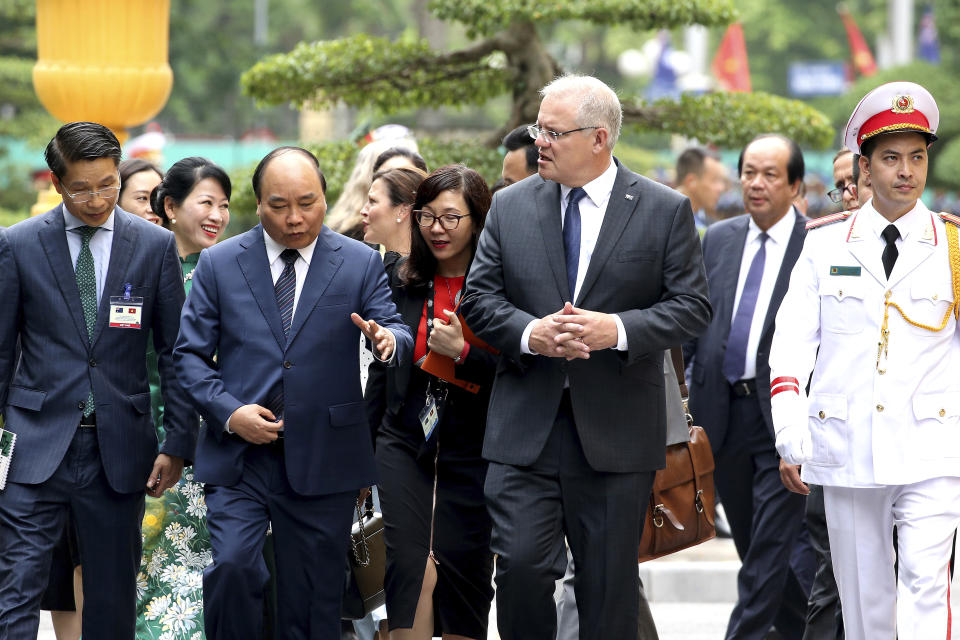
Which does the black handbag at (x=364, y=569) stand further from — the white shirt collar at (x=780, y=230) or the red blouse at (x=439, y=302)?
the white shirt collar at (x=780, y=230)

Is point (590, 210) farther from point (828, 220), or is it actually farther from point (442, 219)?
point (828, 220)

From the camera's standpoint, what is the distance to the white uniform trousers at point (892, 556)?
556 centimetres

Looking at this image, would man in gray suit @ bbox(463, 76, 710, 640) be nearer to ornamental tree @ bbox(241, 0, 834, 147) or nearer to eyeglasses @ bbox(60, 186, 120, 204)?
eyeglasses @ bbox(60, 186, 120, 204)

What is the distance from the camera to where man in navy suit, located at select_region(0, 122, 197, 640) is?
592 centimetres

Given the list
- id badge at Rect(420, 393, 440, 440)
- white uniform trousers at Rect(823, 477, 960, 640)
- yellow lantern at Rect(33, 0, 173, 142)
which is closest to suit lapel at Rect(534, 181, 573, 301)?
id badge at Rect(420, 393, 440, 440)

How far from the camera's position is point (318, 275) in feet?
19.6

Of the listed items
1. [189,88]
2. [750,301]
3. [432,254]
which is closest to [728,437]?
[750,301]

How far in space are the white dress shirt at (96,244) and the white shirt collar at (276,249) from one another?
0.64 metres

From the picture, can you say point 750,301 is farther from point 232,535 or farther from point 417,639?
point 232,535

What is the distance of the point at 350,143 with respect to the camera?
11.8 m

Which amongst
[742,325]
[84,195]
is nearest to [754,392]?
[742,325]

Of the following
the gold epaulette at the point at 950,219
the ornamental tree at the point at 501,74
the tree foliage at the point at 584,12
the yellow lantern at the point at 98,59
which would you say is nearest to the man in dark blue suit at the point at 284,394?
the gold epaulette at the point at 950,219

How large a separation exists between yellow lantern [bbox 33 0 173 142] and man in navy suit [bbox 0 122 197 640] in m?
5.90

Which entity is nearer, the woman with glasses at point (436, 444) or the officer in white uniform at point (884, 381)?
the officer in white uniform at point (884, 381)
